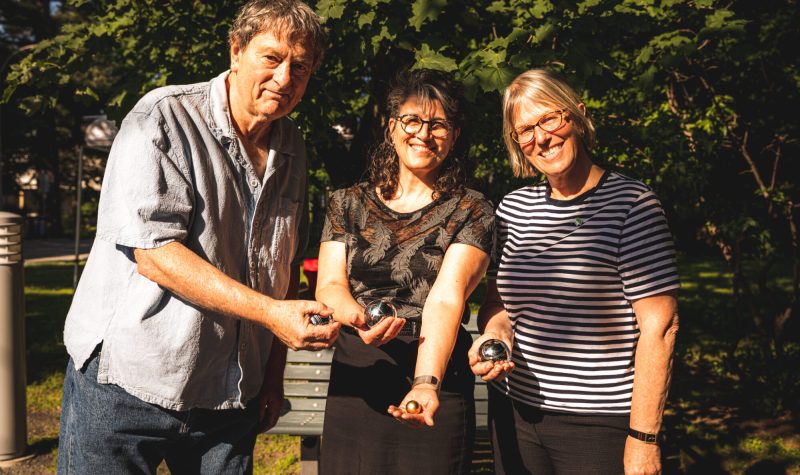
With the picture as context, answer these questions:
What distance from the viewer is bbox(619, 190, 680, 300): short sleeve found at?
2.14m

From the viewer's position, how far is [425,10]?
357cm

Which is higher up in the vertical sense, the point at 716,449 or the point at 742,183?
the point at 742,183

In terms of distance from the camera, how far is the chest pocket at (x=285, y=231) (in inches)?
86.0

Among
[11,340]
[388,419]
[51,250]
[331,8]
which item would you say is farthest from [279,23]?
[51,250]

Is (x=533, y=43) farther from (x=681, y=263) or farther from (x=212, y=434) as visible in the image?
(x=681, y=263)

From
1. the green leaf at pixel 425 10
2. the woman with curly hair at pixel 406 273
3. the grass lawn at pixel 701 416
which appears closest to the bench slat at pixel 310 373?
the grass lawn at pixel 701 416

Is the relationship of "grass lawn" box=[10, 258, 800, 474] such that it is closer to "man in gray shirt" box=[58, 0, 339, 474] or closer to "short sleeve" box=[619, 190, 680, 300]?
"short sleeve" box=[619, 190, 680, 300]

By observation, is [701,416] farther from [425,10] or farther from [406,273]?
[406,273]

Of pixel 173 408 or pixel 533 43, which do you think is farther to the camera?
pixel 533 43

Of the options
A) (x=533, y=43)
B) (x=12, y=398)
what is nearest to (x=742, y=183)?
(x=533, y=43)

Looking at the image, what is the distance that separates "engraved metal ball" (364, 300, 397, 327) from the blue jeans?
52 cm

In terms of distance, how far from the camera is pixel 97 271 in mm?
1932

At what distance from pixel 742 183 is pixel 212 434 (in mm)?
5509

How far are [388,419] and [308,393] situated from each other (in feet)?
5.80
